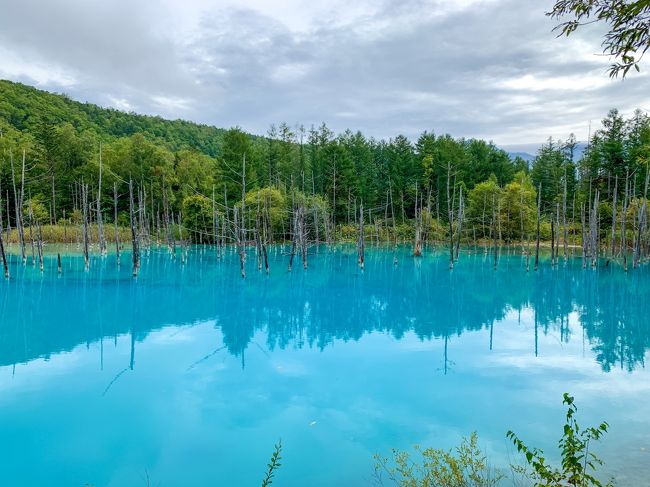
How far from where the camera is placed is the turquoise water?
705 centimetres

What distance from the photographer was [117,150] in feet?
173

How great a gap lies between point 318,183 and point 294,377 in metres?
42.6

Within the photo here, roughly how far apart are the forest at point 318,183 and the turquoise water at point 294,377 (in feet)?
65.1

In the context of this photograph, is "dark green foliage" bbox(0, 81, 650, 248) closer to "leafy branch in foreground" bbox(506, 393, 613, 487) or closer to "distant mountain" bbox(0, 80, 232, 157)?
"distant mountain" bbox(0, 80, 232, 157)

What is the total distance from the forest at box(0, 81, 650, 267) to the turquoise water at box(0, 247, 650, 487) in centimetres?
1983

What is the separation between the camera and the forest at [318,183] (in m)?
40.9

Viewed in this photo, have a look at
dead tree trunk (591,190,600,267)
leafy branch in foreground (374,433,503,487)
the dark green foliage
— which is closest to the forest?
the dark green foliage

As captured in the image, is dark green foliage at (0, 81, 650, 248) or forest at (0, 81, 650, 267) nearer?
forest at (0, 81, 650, 267)

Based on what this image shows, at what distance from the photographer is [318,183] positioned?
2057 inches

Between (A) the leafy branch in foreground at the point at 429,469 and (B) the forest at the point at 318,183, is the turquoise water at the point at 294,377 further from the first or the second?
(B) the forest at the point at 318,183

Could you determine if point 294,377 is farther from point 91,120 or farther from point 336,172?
point 91,120

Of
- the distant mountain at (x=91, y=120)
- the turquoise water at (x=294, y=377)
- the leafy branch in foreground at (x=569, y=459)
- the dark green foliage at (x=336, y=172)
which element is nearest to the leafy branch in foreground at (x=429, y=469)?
the turquoise water at (x=294, y=377)

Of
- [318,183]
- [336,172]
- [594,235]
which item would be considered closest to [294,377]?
[594,235]

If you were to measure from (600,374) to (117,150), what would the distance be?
173ft
